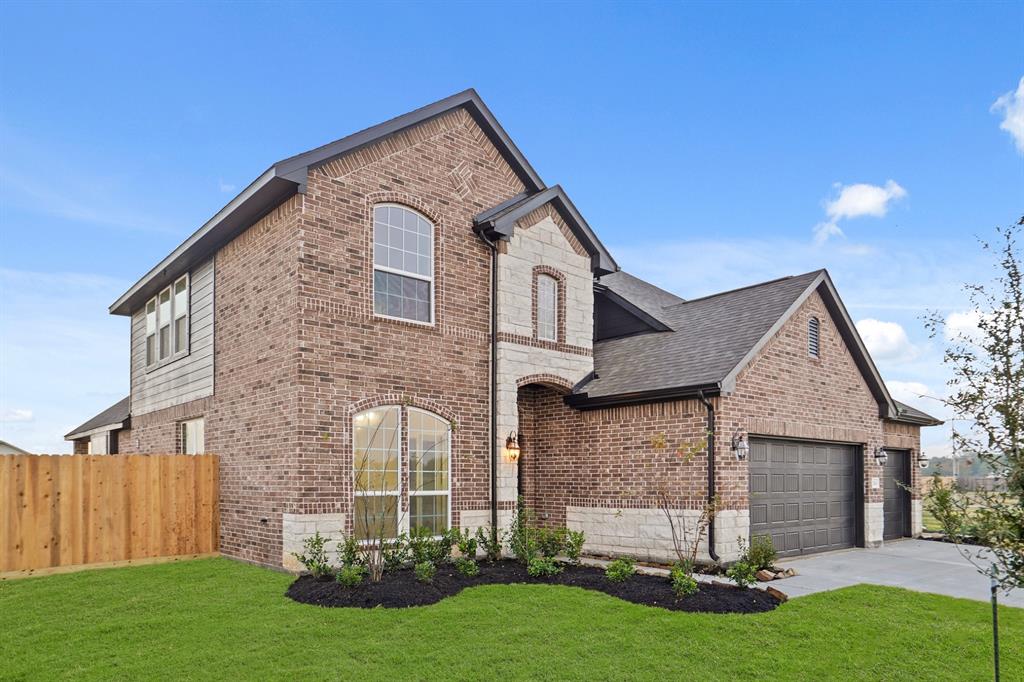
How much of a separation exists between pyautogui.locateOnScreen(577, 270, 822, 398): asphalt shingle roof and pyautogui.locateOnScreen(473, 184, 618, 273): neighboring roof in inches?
71.5

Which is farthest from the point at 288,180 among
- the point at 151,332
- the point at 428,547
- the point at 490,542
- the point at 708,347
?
the point at 151,332

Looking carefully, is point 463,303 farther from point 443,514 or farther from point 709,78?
point 709,78

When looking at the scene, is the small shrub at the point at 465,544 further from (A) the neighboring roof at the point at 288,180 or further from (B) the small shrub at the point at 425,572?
(A) the neighboring roof at the point at 288,180

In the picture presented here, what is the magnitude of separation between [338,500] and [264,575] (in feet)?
4.84

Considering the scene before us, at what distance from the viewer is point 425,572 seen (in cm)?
980

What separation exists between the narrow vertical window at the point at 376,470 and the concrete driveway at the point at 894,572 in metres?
6.10

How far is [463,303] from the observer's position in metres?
12.9

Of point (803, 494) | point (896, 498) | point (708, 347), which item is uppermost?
point (708, 347)

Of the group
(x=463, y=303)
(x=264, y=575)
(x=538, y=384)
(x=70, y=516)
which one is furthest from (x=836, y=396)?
(x=70, y=516)

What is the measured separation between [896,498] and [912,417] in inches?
84.9

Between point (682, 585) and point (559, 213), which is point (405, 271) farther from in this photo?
point (682, 585)

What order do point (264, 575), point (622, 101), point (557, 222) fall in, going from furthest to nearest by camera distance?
point (622, 101) < point (557, 222) < point (264, 575)

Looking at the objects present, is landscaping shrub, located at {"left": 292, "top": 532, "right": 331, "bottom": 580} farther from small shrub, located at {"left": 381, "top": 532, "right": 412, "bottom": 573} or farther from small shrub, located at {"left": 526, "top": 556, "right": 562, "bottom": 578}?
small shrub, located at {"left": 526, "top": 556, "right": 562, "bottom": 578}

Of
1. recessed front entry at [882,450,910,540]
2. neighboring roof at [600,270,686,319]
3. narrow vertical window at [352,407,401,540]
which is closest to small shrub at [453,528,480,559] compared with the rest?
narrow vertical window at [352,407,401,540]
